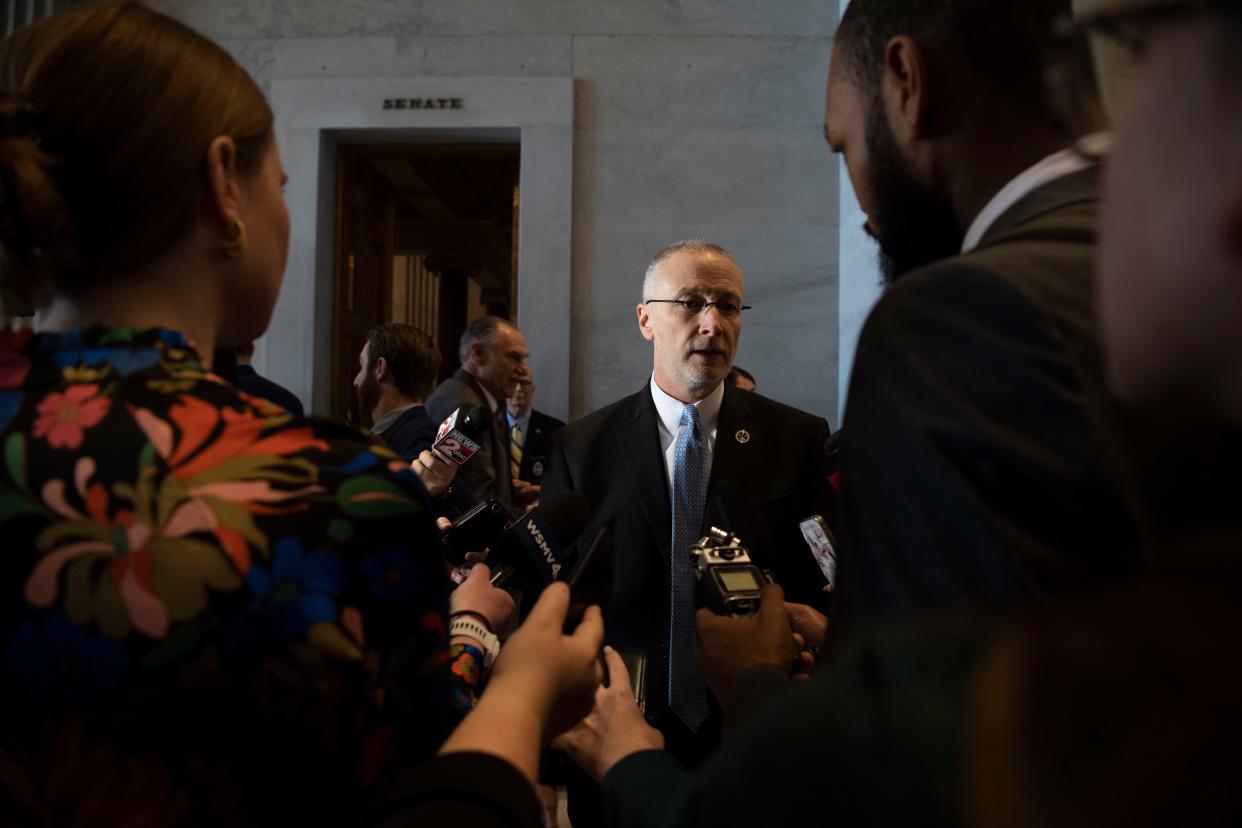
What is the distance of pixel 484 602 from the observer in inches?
54.8

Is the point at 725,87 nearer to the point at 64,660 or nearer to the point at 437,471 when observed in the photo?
the point at 437,471

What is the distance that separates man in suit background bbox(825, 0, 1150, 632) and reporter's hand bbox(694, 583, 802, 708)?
485 mm

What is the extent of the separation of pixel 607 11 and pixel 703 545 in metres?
5.37

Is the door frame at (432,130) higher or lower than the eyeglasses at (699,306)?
higher

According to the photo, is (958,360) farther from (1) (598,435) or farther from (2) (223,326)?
(1) (598,435)

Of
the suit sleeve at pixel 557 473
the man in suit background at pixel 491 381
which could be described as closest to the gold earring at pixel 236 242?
the suit sleeve at pixel 557 473

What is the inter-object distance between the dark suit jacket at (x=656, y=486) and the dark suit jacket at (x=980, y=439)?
1519 millimetres

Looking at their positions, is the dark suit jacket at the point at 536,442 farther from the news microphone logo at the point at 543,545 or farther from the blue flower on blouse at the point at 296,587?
the blue flower on blouse at the point at 296,587

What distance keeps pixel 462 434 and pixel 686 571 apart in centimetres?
77

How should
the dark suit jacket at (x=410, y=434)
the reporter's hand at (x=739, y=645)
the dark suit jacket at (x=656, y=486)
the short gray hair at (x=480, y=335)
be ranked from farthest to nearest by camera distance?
1. the short gray hair at (x=480, y=335)
2. the dark suit jacket at (x=410, y=434)
3. the dark suit jacket at (x=656, y=486)
4. the reporter's hand at (x=739, y=645)

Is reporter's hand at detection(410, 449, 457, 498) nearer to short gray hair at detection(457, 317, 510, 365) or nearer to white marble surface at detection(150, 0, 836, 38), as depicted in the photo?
short gray hair at detection(457, 317, 510, 365)

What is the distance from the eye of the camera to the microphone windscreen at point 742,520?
227 cm

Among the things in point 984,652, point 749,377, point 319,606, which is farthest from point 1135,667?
point 749,377

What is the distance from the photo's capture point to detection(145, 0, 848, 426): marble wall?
5.94 metres
